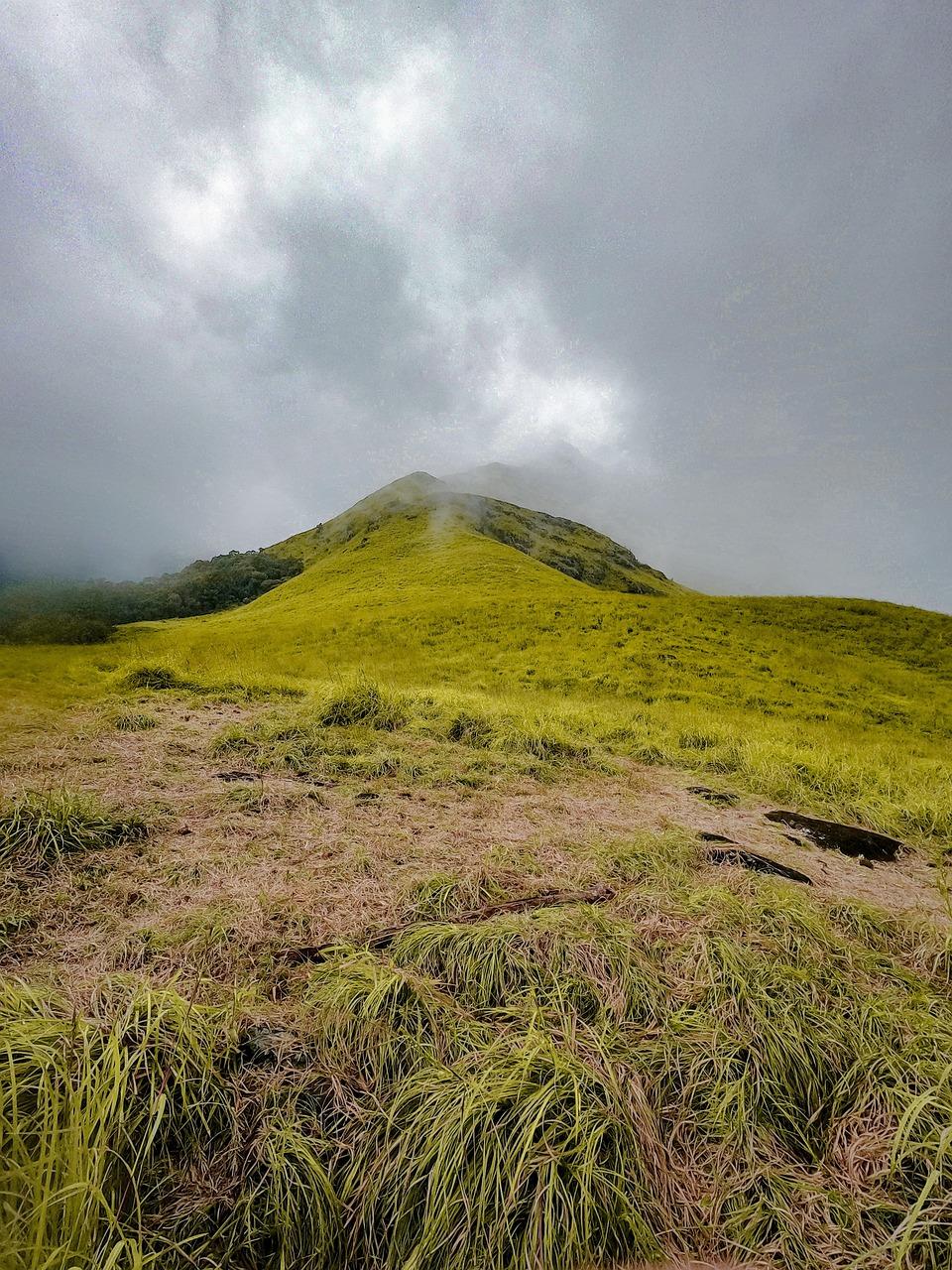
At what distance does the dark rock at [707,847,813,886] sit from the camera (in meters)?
5.42

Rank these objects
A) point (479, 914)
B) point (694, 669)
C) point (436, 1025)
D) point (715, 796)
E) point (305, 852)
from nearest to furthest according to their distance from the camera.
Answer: point (436, 1025)
point (479, 914)
point (305, 852)
point (715, 796)
point (694, 669)

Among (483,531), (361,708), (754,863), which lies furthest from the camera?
(483,531)

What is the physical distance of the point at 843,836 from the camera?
23.5 feet

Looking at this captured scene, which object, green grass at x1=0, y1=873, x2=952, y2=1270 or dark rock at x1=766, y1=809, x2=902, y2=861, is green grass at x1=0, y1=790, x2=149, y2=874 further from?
dark rock at x1=766, y1=809, x2=902, y2=861

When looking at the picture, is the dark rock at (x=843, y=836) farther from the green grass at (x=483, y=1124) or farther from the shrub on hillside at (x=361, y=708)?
the shrub on hillside at (x=361, y=708)

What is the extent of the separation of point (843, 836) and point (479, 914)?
6.38 meters

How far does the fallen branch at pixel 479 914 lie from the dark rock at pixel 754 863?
73.3 inches

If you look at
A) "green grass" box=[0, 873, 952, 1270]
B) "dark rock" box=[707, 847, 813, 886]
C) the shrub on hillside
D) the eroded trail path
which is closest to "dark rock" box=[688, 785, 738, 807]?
the eroded trail path

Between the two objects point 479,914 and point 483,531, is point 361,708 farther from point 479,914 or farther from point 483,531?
point 483,531

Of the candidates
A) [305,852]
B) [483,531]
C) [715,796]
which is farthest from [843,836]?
[483,531]

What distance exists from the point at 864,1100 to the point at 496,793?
497 cm

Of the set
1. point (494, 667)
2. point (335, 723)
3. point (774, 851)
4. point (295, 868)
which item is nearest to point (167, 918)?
point (295, 868)

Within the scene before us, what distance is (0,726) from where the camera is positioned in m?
7.52

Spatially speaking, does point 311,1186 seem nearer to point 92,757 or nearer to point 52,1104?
point 52,1104
